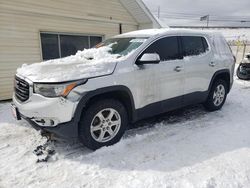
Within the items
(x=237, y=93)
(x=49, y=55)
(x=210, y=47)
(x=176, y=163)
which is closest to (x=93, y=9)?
(x=49, y=55)

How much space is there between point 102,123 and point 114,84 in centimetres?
65

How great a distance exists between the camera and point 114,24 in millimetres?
10203

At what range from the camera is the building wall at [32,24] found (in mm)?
7415

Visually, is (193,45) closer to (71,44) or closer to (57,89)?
(57,89)

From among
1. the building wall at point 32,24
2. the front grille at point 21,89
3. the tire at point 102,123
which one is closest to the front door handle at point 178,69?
the tire at point 102,123

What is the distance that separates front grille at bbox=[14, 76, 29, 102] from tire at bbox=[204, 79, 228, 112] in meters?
4.07

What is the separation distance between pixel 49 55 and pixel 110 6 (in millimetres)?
3350

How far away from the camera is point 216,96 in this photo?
5.95m

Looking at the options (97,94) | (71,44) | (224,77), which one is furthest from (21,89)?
(71,44)

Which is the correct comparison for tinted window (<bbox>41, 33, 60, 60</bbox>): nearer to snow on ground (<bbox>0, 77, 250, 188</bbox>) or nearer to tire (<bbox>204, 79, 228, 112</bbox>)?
snow on ground (<bbox>0, 77, 250, 188</bbox>)

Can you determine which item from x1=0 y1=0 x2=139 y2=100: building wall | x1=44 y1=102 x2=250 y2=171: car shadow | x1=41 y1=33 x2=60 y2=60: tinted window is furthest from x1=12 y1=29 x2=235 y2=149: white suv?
x1=41 y1=33 x2=60 y2=60: tinted window

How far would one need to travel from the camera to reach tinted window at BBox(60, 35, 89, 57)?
8789mm

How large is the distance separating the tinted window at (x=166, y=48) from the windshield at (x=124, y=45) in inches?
9.0

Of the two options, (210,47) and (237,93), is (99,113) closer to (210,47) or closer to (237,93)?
(210,47)
